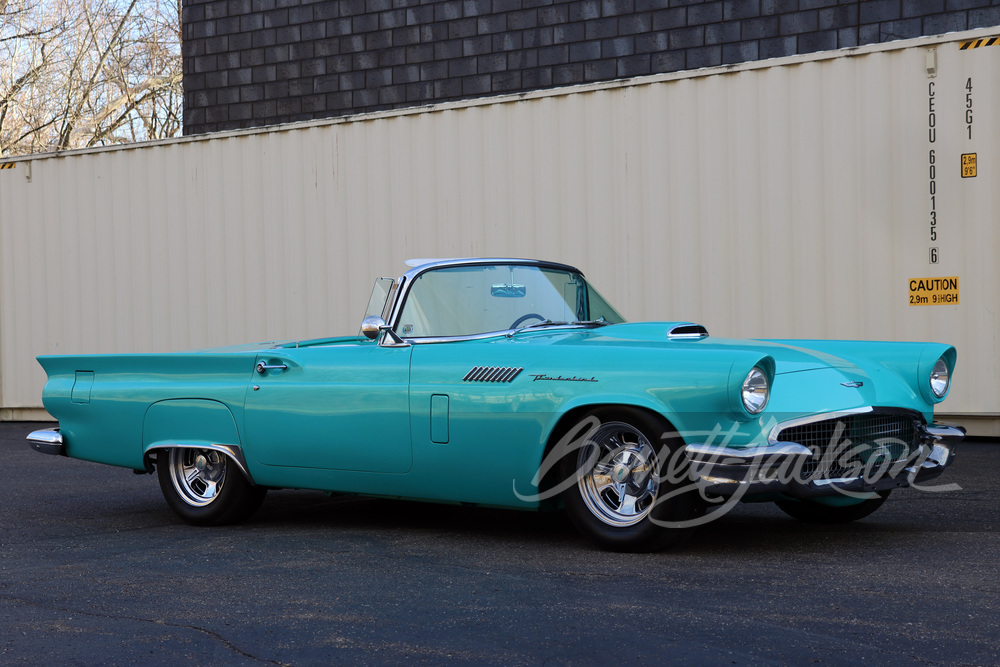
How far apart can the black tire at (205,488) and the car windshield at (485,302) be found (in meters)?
1.18

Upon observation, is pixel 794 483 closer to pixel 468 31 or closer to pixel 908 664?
pixel 908 664

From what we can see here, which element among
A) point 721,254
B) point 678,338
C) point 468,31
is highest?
point 468,31

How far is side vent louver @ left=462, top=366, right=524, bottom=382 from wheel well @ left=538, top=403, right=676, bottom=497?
0.96ft

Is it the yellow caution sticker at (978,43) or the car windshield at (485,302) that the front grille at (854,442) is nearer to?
the car windshield at (485,302)

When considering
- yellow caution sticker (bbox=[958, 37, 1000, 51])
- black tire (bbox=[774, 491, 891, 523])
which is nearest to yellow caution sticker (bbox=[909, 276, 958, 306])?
yellow caution sticker (bbox=[958, 37, 1000, 51])

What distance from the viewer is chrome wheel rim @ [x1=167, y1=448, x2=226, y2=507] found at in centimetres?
589

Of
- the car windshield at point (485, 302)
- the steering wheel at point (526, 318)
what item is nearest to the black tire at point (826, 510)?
the car windshield at point (485, 302)

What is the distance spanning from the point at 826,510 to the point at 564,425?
4.87 ft

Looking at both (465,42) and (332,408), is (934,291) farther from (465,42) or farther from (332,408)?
(465,42)

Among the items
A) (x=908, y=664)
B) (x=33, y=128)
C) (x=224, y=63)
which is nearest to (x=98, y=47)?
Answer: (x=33, y=128)

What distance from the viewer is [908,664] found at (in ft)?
10.2

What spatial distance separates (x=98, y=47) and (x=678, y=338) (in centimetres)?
2626

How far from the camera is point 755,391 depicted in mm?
4410

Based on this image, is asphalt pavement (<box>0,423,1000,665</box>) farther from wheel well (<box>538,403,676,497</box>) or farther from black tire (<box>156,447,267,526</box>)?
wheel well (<box>538,403,676,497</box>)
